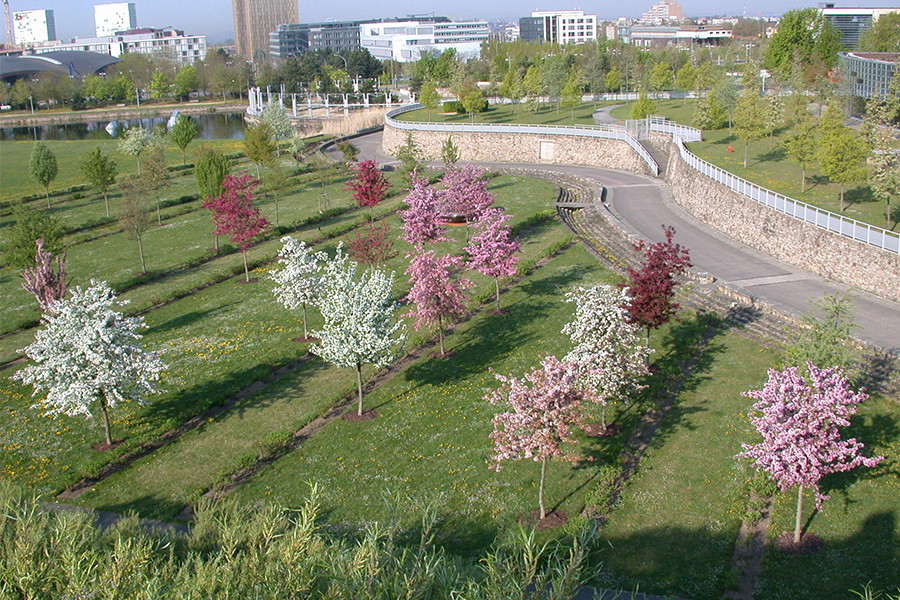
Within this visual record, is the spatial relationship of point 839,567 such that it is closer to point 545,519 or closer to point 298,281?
point 545,519

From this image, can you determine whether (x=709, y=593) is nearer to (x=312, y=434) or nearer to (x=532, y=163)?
(x=312, y=434)

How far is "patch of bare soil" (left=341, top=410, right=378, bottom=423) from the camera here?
2006cm

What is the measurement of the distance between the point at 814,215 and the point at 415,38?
16078cm

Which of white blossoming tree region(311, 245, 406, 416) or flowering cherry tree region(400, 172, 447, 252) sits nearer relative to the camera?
white blossoming tree region(311, 245, 406, 416)

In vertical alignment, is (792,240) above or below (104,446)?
above

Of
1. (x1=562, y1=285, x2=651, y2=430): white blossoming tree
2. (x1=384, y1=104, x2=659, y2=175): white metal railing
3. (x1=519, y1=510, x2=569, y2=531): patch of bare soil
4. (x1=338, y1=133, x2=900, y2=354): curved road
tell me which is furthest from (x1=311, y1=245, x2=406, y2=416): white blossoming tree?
(x1=384, y1=104, x2=659, y2=175): white metal railing

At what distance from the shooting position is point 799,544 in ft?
47.0

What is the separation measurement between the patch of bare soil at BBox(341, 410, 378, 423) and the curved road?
12858 millimetres

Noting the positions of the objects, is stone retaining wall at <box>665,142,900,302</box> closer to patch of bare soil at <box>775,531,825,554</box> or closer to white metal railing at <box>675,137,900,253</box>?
white metal railing at <box>675,137,900,253</box>

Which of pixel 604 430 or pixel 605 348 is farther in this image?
pixel 604 430

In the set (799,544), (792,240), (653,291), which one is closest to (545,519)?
(799,544)

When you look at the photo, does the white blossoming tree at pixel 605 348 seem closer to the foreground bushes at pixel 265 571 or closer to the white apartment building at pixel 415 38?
the foreground bushes at pixel 265 571

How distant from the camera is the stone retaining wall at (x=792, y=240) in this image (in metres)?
A: 24.6

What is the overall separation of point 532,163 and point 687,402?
3906 centimetres
